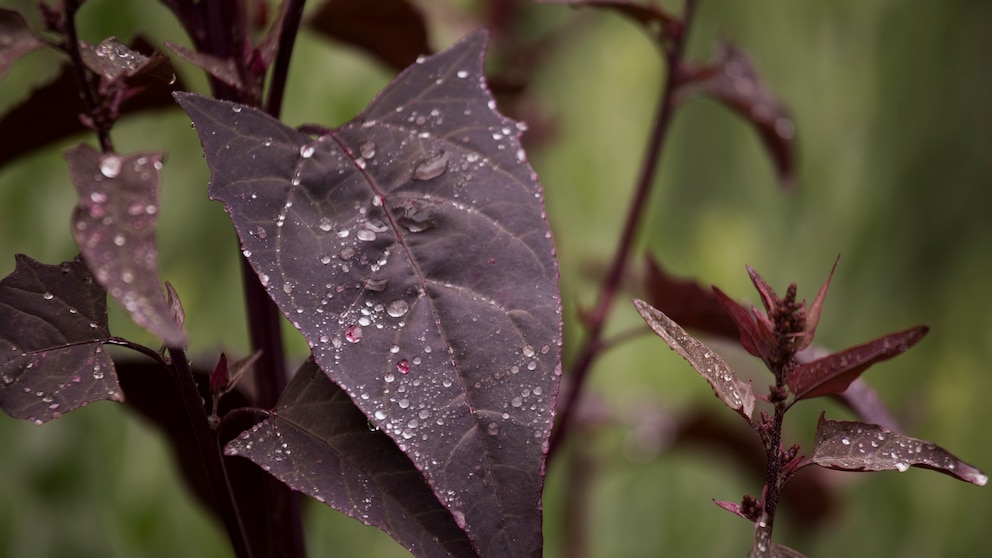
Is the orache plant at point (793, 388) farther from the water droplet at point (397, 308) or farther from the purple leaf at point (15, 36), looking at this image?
the purple leaf at point (15, 36)

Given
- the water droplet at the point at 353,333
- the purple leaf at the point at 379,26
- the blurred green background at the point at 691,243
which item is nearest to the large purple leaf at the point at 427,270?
the water droplet at the point at 353,333

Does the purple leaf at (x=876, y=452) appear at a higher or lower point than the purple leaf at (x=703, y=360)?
higher

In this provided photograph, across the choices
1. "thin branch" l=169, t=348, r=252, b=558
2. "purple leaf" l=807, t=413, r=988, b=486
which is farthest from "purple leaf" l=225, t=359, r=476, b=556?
"purple leaf" l=807, t=413, r=988, b=486

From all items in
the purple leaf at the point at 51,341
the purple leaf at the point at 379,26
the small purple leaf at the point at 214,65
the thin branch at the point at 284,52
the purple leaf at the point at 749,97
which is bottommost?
the purple leaf at the point at 51,341

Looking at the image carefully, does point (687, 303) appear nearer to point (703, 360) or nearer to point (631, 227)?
point (631, 227)

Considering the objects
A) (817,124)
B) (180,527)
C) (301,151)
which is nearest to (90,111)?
(301,151)
